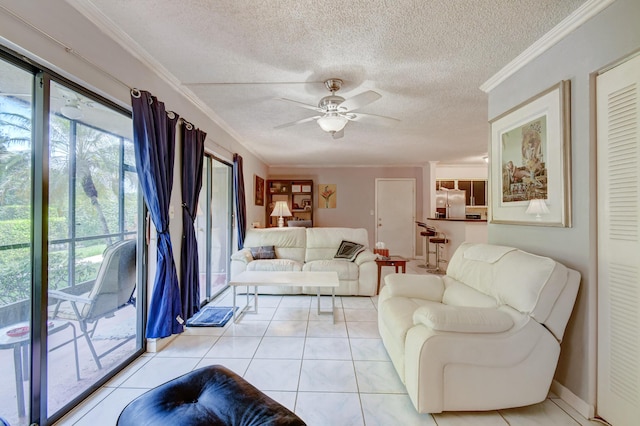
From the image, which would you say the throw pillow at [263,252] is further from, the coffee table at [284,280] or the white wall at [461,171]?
the white wall at [461,171]

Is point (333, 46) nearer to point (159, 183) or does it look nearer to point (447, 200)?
point (159, 183)

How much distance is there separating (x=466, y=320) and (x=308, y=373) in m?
1.18

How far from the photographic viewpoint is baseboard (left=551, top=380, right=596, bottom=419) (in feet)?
5.18

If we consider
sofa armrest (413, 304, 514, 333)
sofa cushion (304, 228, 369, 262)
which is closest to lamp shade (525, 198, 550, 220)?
sofa armrest (413, 304, 514, 333)

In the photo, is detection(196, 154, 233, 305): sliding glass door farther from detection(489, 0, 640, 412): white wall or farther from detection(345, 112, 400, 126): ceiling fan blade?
detection(489, 0, 640, 412): white wall

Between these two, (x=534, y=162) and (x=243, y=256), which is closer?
(x=534, y=162)

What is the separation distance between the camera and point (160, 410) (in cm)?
112

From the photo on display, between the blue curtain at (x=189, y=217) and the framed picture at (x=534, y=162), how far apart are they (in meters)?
2.93

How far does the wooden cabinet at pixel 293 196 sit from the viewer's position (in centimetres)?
694

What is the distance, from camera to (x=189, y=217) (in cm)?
278

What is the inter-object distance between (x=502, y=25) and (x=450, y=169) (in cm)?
558

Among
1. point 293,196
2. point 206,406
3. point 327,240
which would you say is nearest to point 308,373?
point 206,406

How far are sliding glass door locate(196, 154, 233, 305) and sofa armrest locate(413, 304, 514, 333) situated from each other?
8.67 feet

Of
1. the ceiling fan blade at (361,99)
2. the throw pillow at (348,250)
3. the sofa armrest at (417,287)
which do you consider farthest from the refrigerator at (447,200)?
the ceiling fan blade at (361,99)
